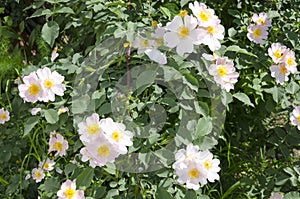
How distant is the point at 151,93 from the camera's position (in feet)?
5.27

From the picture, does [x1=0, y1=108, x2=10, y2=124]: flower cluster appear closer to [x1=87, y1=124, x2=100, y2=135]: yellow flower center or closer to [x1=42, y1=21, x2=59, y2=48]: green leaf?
[x1=42, y1=21, x2=59, y2=48]: green leaf

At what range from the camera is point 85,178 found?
4.72 feet

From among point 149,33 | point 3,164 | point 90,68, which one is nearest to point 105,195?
point 90,68

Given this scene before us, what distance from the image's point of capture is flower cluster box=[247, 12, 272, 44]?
1.85 m

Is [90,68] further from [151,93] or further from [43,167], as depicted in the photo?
[43,167]

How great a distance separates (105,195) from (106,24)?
50cm

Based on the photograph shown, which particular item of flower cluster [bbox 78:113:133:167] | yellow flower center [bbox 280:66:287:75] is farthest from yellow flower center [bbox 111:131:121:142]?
yellow flower center [bbox 280:66:287:75]

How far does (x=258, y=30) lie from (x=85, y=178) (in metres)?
0.80

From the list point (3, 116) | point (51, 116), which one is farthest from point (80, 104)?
point (3, 116)

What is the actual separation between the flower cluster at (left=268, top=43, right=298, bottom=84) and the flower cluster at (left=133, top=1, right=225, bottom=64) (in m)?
0.31

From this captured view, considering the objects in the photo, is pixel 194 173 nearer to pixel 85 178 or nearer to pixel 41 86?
pixel 85 178

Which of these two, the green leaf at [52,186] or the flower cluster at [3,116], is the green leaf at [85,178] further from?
the flower cluster at [3,116]

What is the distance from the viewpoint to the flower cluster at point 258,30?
1854mm

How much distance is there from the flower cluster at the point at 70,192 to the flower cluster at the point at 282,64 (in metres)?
0.70
